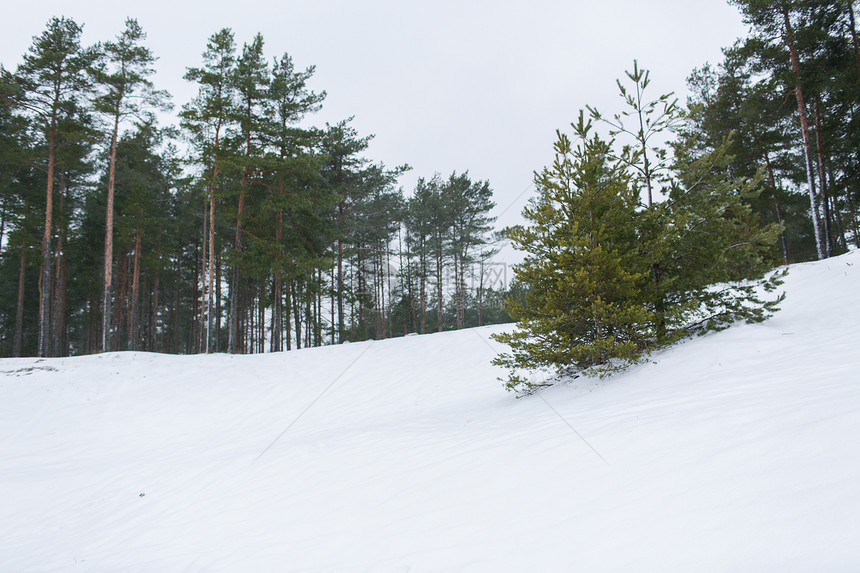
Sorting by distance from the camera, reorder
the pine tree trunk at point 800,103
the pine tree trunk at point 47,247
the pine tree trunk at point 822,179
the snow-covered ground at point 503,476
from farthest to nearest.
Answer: the pine tree trunk at point 47,247
the pine tree trunk at point 822,179
the pine tree trunk at point 800,103
the snow-covered ground at point 503,476

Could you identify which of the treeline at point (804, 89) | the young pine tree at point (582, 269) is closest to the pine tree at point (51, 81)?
the young pine tree at point (582, 269)

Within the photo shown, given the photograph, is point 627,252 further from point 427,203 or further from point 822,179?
point 427,203

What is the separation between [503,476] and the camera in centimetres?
373

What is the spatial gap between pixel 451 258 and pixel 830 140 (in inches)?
832

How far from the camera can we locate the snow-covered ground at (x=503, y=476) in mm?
2219

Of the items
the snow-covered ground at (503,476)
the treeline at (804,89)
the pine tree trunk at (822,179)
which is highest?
the treeline at (804,89)

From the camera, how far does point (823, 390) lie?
3.39 meters

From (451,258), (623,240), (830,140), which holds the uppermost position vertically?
(830,140)

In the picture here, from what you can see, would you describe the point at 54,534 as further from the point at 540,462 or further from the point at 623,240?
the point at 623,240

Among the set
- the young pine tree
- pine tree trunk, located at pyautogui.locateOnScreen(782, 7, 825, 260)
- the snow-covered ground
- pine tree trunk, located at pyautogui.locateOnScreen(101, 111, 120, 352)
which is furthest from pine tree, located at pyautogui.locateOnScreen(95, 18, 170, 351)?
pine tree trunk, located at pyautogui.locateOnScreen(782, 7, 825, 260)

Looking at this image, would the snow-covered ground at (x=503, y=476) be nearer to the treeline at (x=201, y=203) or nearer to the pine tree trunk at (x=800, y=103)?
the pine tree trunk at (x=800, y=103)

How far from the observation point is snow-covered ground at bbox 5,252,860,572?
2.22 metres

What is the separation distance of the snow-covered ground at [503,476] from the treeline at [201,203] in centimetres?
992

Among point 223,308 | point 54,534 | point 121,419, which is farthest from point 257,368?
point 223,308
